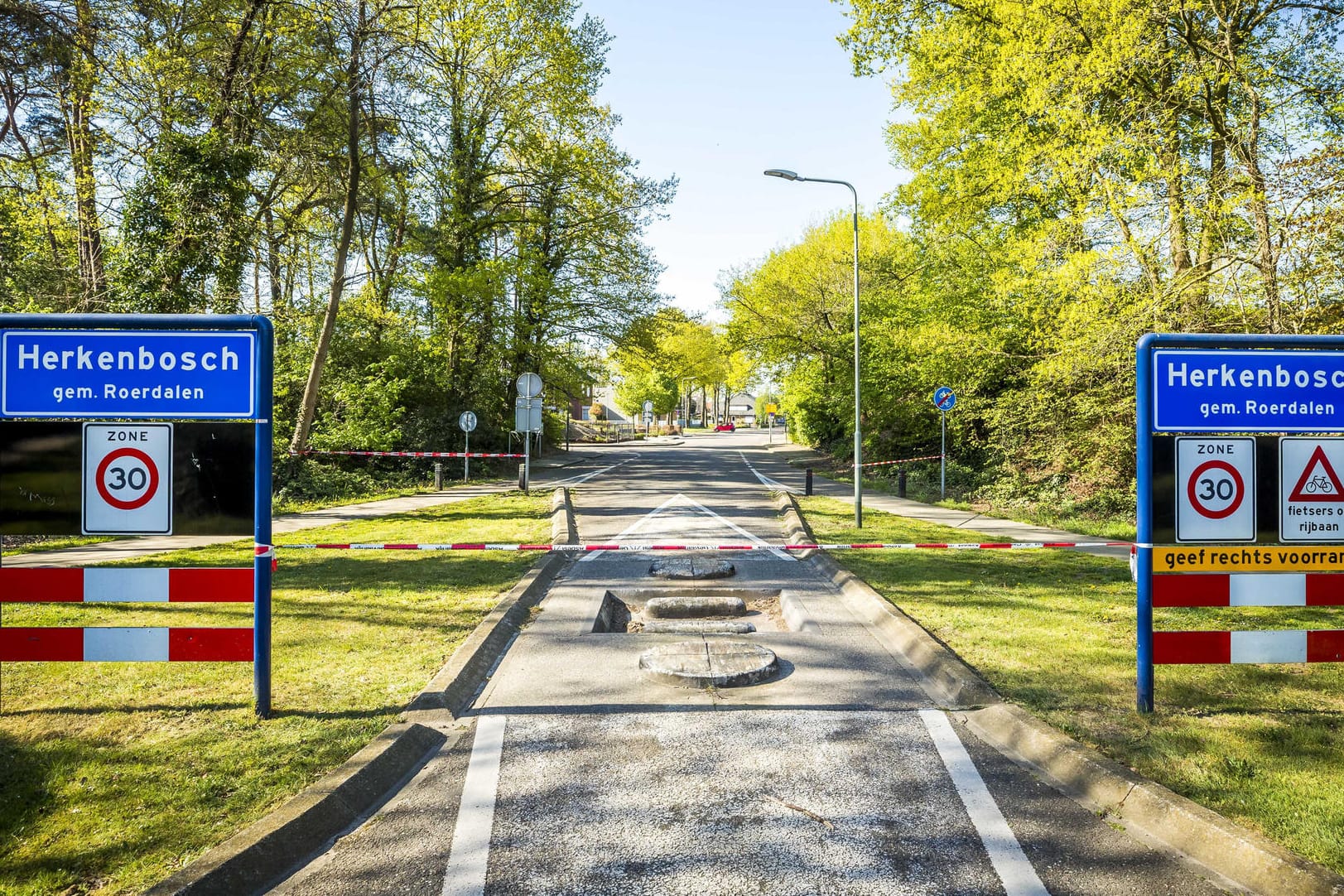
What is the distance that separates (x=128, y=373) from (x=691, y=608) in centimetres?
541

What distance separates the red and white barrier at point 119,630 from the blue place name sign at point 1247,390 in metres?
5.72

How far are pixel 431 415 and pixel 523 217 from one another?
25.3ft

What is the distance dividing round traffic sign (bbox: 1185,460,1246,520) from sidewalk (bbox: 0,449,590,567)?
18.7 feet

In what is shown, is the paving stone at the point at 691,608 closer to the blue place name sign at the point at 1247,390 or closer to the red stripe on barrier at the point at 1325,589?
the blue place name sign at the point at 1247,390

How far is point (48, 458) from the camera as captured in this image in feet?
16.1

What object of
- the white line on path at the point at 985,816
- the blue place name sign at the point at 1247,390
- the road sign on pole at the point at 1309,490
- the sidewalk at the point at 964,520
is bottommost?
the white line on path at the point at 985,816

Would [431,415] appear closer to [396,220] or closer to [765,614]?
[396,220]

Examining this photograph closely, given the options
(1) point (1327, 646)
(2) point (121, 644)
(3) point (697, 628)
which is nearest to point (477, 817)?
(2) point (121, 644)

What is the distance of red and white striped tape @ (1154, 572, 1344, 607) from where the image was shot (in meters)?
5.12

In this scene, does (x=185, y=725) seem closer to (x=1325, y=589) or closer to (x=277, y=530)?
(x=1325, y=589)

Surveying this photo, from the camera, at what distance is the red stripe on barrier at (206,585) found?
4.95m

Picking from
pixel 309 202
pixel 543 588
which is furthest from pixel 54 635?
pixel 309 202

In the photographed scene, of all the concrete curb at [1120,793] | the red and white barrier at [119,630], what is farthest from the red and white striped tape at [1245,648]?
the red and white barrier at [119,630]

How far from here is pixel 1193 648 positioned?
16.7 feet
